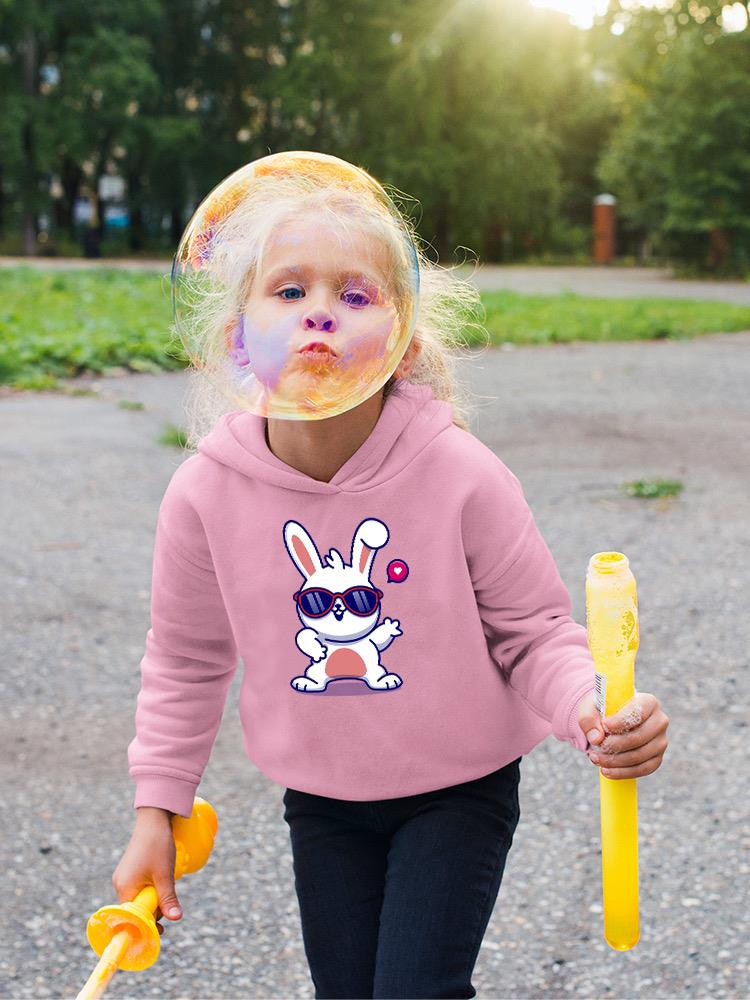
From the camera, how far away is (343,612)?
5.77ft

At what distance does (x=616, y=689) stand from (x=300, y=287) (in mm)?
656

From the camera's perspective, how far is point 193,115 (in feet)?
113

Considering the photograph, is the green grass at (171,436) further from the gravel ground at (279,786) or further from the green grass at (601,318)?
the green grass at (601,318)

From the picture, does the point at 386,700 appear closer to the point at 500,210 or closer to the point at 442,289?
the point at 442,289

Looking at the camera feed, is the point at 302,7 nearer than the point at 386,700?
No

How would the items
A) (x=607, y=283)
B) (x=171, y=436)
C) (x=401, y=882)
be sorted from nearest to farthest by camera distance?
(x=401, y=882) → (x=171, y=436) → (x=607, y=283)

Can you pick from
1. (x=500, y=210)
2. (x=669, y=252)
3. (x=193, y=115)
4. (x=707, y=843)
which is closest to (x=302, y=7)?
(x=193, y=115)

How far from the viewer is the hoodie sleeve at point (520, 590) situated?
1741mm

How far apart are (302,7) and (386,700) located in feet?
110

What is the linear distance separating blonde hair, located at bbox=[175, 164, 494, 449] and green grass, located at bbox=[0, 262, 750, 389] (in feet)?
20.7

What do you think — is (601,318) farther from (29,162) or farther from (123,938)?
(29,162)

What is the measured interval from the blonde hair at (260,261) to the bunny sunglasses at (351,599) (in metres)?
0.31

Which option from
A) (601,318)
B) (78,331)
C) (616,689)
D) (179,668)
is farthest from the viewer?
(601,318)

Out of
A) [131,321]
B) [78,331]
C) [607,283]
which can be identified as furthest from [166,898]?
[607,283]
